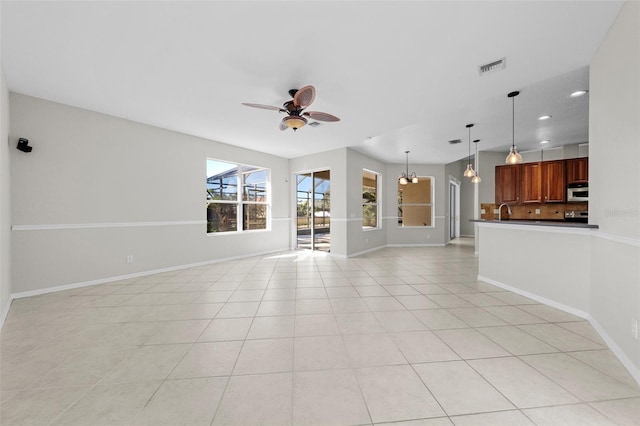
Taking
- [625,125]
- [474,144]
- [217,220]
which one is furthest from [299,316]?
[474,144]

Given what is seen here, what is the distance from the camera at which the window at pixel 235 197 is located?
5.75m

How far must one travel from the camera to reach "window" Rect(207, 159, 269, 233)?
5754 millimetres

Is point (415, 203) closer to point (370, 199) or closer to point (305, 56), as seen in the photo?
point (370, 199)

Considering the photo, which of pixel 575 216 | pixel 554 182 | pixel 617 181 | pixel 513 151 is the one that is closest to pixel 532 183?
pixel 554 182

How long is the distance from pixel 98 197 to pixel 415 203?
343 inches

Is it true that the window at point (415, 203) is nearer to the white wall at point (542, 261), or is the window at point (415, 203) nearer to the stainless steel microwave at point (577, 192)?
the stainless steel microwave at point (577, 192)

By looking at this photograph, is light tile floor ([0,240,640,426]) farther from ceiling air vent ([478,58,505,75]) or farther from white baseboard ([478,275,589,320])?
ceiling air vent ([478,58,505,75])

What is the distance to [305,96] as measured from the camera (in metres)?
2.71

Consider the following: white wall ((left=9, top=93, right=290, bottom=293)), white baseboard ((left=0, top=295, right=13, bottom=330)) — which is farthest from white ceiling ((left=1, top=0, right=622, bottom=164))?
white baseboard ((left=0, top=295, right=13, bottom=330))

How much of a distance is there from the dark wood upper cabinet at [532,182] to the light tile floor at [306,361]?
4.11 meters

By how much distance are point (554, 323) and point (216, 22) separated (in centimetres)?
435

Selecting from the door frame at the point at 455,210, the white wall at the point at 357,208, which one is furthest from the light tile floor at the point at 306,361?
the door frame at the point at 455,210

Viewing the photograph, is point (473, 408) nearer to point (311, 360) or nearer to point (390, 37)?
point (311, 360)

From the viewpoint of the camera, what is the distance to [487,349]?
Answer: 200 centimetres
